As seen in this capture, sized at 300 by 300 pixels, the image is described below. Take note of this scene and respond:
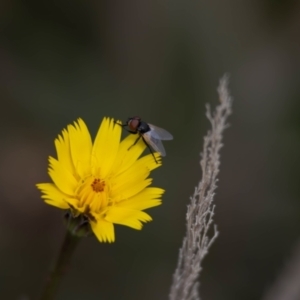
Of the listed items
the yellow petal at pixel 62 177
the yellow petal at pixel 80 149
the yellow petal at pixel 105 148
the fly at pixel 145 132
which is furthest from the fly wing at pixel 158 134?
the yellow petal at pixel 62 177

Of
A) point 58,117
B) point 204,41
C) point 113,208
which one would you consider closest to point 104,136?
point 113,208

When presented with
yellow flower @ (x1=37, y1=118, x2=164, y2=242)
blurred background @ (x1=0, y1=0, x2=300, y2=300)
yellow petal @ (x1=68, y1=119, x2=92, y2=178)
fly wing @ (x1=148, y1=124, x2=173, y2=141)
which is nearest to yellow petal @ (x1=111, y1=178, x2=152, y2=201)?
yellow flower @ (x1=37, y1=118, x2=164, y2=242)

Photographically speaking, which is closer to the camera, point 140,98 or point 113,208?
point 113,208

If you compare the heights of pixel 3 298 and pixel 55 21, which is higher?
pixel 55 21

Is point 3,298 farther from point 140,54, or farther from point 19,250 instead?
point 140,54

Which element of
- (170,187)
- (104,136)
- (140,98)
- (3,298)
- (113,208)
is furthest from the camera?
(140,98)

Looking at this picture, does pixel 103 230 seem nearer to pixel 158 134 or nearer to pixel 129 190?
pixel 129 190
